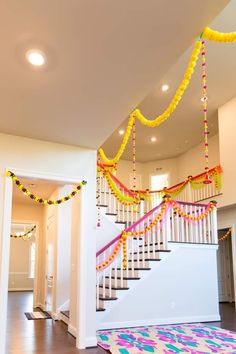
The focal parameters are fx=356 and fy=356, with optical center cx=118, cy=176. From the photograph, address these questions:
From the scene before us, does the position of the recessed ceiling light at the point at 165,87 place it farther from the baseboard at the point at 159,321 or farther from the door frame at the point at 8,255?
the baseboard at the point at 159,321

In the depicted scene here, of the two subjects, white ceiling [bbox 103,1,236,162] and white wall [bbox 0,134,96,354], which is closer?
white wall [bbox 0,134,96,354]

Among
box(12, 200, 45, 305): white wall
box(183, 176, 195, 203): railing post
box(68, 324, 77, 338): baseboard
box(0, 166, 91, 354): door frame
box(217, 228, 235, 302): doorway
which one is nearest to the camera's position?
box(0, 166, 91, 354): door frame

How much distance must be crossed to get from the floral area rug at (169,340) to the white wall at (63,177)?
546mm

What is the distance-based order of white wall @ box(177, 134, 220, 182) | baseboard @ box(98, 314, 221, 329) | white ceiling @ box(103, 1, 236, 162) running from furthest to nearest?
white wall @ box(177, 134, 220, 182) → white ceiling @ box(103, 1, 236, 162) → baseboard @ box(98, 314, 221, 329)

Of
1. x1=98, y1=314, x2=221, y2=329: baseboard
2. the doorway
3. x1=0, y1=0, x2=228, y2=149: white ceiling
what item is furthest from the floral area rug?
the doorway

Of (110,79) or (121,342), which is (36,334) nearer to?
(121,342)

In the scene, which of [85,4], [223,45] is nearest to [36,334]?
[85,4]

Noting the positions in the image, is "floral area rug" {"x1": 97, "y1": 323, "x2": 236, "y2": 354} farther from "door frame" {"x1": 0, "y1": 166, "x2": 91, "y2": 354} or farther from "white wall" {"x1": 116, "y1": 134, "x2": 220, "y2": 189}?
"white wall" {"x1": 116, "y1": 134, "x2": 220, "y2": 189}

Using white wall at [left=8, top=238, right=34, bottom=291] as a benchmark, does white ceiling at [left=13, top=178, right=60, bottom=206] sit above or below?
above

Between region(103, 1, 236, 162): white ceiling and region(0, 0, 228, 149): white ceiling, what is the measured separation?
2615 millimetres

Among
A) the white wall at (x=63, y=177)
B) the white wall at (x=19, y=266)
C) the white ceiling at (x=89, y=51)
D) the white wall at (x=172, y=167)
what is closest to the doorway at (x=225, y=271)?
the white wall at (x=172, y=167)

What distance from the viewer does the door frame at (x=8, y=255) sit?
4.69 m

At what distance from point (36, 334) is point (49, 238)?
3.34m

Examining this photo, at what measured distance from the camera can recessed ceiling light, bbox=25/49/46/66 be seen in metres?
3.19
